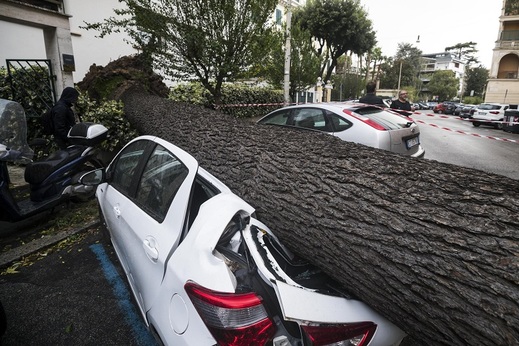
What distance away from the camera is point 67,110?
5148 mm

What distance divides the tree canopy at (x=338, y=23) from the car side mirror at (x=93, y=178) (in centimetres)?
2032

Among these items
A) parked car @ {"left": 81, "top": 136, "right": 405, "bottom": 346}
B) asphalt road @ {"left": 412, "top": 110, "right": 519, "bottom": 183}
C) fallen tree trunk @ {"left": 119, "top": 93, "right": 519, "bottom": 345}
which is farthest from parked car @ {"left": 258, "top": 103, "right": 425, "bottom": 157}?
parked car @ {"left": 81, "top": 136, "right": 405, "bottom": 346}

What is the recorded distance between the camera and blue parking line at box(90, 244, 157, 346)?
→ 7.62 feet

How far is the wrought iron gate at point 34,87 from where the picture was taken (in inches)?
259

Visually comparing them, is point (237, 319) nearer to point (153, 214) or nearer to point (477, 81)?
point (153, 214)

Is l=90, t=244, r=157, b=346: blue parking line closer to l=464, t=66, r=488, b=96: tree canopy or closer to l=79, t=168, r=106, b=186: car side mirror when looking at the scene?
l=79, t=168, r=106, b=186: car side mirror

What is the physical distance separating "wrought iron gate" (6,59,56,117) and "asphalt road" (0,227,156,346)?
4.80m

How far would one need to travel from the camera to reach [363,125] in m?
4.75

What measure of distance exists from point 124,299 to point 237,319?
1.96 m

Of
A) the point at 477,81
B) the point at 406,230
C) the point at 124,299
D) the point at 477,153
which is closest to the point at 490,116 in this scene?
the point at 477,153

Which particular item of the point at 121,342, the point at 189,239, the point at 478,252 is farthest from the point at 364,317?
the point at 121,342

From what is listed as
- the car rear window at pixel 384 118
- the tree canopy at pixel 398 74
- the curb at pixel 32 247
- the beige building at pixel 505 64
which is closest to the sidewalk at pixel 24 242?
the curb at pixel 32 247

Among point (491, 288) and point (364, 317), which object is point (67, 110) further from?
point (491, 288)

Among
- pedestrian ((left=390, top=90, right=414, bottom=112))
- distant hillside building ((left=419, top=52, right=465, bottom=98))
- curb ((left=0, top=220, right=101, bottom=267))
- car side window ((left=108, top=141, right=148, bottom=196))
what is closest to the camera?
car side window ((left=108, top=141, right=148, bottom=196))
